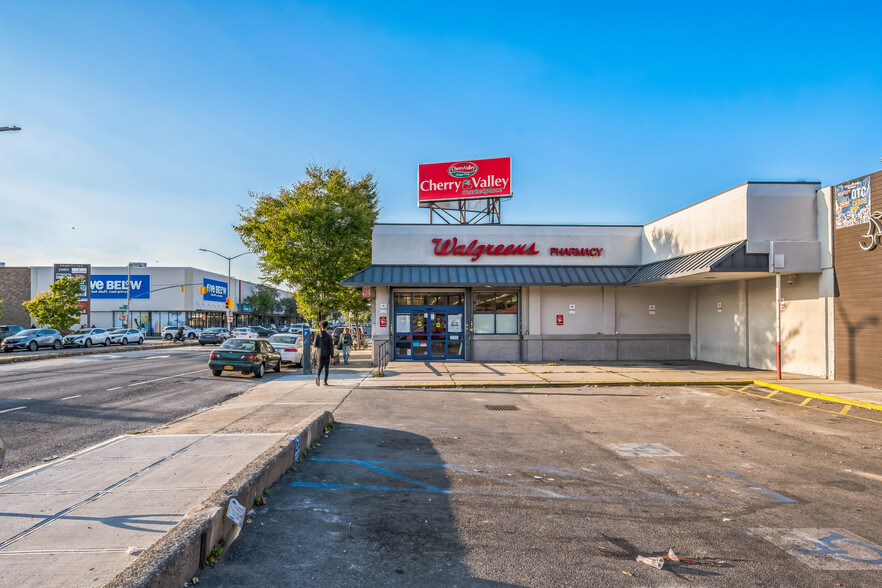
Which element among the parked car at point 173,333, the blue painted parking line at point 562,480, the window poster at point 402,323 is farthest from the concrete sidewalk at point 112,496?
the parked car at point 173,333

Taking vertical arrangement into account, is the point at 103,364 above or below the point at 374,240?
below

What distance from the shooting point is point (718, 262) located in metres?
16.4

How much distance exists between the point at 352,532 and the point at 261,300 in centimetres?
8812

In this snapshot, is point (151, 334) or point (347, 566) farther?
point (151, 334)

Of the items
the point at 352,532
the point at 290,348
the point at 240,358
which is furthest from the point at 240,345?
the point at 352,532

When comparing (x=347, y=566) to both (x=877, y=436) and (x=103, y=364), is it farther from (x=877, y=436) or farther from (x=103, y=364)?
(x=103, y=364)

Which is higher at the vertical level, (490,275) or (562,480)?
(490,275)

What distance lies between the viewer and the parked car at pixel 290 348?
22344 millimetres

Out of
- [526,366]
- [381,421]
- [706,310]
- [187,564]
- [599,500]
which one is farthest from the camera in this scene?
[706,310]

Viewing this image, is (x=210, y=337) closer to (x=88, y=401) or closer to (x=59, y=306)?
(x=59, y=306)

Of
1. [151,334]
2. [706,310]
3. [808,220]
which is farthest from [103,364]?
[151,334]

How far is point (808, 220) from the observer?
16.8m

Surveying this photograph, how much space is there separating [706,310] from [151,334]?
6940 cm

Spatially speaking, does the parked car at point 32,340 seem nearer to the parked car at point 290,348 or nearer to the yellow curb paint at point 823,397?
the parked car at point 290,348
